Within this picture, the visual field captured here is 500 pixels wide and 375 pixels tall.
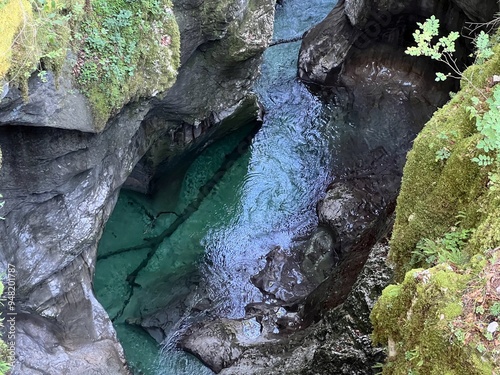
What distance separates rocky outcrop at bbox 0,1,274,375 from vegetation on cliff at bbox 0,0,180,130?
0.89 ft

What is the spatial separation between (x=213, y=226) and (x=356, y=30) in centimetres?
661

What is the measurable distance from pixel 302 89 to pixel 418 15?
11.8 ft

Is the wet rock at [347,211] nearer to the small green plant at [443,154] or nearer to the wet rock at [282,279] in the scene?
the wet rock at [282,279]

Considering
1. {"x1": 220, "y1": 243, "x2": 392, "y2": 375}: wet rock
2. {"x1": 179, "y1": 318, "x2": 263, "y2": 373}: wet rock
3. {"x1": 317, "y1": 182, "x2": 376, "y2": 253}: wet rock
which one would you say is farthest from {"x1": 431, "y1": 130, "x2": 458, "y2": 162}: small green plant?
{"x1": 179, "y1": 318, "x2": 263, "y2": 373}: wet rock

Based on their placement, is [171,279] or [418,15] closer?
[171,279]

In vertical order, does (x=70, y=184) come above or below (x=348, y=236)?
above

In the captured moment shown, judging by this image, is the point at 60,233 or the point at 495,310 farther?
the point at 60,233

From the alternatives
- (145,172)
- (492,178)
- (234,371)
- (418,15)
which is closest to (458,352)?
(492,178)

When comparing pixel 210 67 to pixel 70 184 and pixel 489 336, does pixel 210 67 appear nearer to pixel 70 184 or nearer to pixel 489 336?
pixel 70 184

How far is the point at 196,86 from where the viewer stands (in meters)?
9.41

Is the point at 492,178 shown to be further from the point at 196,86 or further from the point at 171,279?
the point at 171,279

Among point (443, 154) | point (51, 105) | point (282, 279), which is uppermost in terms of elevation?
point (51, 105)

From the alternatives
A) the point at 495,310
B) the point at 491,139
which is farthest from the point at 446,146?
the point at 495,310

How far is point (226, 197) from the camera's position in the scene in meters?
11.5
